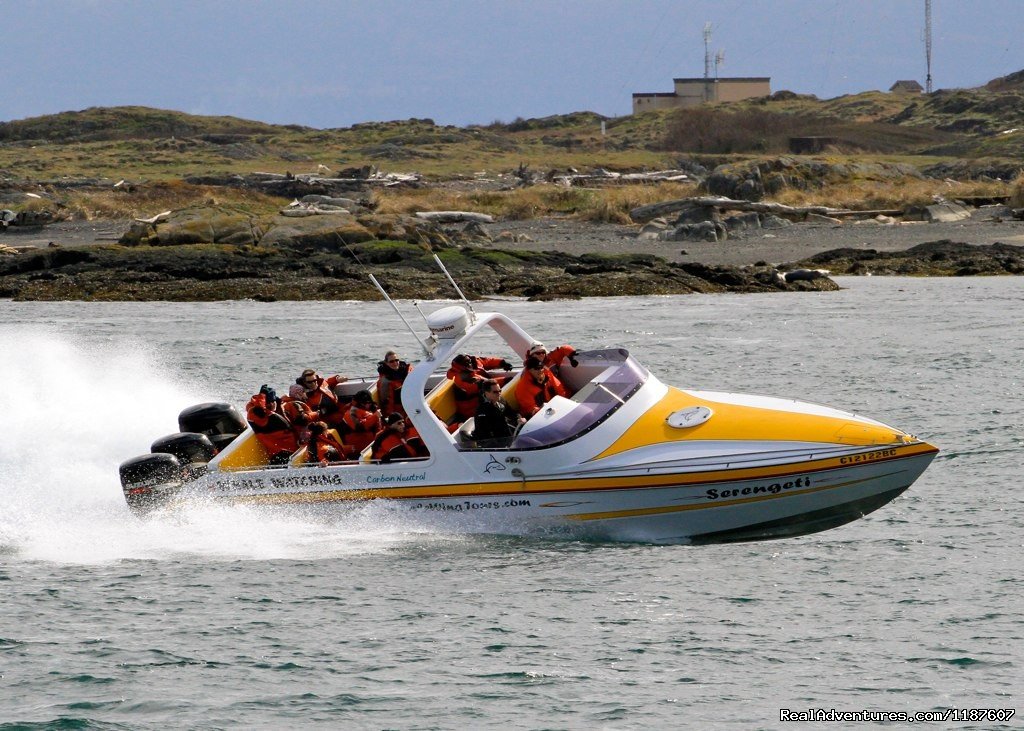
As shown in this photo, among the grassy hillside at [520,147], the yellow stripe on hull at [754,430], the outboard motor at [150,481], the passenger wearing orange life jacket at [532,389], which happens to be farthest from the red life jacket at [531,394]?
the grassy hillside at [520,147]

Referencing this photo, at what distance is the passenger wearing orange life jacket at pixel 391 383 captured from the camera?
47.1ft

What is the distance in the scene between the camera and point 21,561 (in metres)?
13.6

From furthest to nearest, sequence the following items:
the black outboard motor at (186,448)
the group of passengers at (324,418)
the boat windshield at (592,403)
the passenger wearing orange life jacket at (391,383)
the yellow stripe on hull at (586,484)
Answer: the black outboard motor at (186,448) → the passenger wearing orange life jacket at (391,383) → the group of passengers at (324,418) → the boat windshield at (592,403) → the yellow stripe on hull at (586,484)

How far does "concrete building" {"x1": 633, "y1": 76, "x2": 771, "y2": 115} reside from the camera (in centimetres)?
12900

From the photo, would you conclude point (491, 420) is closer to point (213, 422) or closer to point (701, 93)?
point (213, 422)

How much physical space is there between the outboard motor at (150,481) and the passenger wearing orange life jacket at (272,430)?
871mm

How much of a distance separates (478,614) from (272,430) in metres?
3.65

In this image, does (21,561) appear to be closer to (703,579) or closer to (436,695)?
(436,695)

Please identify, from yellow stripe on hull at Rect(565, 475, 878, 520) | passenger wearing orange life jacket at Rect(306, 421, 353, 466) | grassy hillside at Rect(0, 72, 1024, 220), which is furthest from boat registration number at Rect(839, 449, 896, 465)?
grassy hillside at Rect(0, 72, 1024, 220)

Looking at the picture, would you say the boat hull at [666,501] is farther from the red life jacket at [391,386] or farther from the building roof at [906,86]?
the building roof at [906,86]

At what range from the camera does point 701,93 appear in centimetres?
13050

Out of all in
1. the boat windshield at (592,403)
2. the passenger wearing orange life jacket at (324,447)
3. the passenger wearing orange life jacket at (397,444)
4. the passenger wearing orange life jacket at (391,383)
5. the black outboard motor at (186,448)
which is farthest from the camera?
the black outboard motor at (186,448)

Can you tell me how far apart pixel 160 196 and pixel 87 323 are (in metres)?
31.0

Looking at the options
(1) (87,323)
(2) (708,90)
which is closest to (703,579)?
(1) (87,323)
